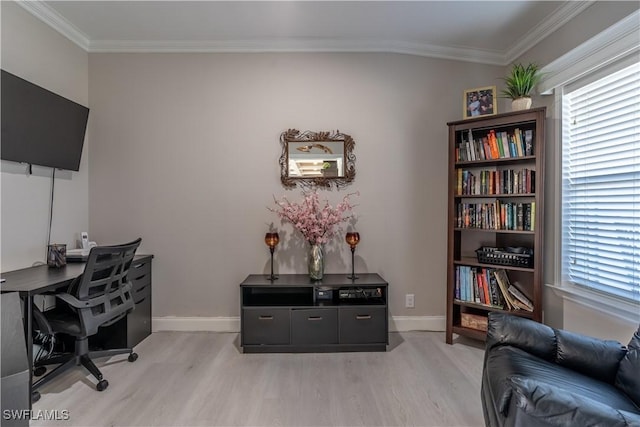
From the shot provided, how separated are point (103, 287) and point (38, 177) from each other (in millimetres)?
1122

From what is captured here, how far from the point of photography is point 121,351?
8.30 feet

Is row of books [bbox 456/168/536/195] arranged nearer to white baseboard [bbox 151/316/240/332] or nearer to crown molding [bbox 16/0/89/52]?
white baseboard [bbox 151/316/240/332]

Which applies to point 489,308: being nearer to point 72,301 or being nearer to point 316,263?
point 316,263

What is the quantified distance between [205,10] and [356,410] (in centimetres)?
309

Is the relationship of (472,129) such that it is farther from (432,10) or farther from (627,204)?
(627,204)

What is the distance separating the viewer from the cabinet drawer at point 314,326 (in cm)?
271

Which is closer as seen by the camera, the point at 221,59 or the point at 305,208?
the point at 305,208

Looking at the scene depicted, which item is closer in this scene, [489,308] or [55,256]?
[55,256]

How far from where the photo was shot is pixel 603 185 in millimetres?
2199

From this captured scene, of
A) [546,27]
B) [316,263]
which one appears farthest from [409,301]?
[546,27]

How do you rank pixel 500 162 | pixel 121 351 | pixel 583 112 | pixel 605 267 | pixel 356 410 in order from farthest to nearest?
pixel 500 162 < pixel 121 351 < pixel 583 112 < pixel 605 267 < pixel 356 410

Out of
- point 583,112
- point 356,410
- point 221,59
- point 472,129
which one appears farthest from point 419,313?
point 221,59

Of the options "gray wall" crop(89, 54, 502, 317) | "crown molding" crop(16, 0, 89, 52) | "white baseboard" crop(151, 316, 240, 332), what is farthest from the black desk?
"crown molding" crop(16, 0, 89, 52)

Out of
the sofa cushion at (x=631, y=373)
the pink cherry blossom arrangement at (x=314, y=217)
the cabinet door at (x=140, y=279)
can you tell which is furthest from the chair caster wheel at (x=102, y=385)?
the sofa cushion at (x=631, y=373)
